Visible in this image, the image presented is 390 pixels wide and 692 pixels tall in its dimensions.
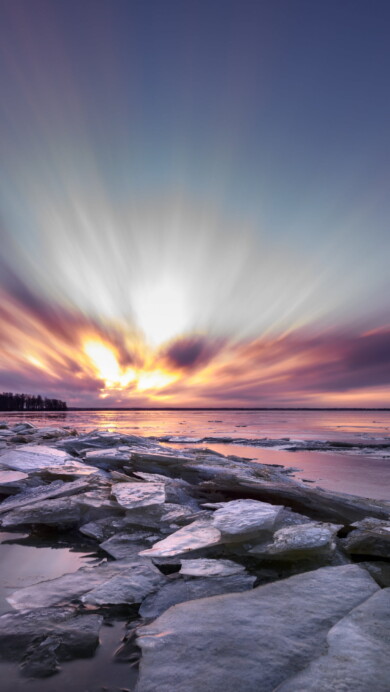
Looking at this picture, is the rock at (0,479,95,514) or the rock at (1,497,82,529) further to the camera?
the rock at (0,479,95,514)

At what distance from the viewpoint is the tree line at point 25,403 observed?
86.2 meters

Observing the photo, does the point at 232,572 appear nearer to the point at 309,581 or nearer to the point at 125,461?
the point at 309,581

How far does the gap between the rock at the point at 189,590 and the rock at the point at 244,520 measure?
0.37 m

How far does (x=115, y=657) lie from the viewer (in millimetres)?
1409

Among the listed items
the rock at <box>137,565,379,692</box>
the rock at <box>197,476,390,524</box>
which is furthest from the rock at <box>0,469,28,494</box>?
the rock at <box>137,565,379,692</box>

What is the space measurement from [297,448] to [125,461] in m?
7.92

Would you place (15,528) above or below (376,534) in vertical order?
below

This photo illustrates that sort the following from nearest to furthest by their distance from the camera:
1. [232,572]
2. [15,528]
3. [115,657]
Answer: [115,657], [232,572], [15,528]

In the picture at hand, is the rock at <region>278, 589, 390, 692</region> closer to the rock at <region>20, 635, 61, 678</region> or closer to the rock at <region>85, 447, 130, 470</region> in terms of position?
the rock at <region>20, 635, 61, 678</region>

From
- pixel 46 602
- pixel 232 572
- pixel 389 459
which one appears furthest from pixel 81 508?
pixel 389 459

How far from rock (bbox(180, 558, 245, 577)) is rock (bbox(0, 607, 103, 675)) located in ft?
2.00

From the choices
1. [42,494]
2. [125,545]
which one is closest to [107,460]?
[42,494]

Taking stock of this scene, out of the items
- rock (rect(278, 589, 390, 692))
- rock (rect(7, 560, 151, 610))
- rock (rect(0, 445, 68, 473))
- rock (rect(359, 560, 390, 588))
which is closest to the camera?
rock (rect(278, 589, 390, 692))

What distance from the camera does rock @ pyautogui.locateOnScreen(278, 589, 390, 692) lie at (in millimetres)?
1106
